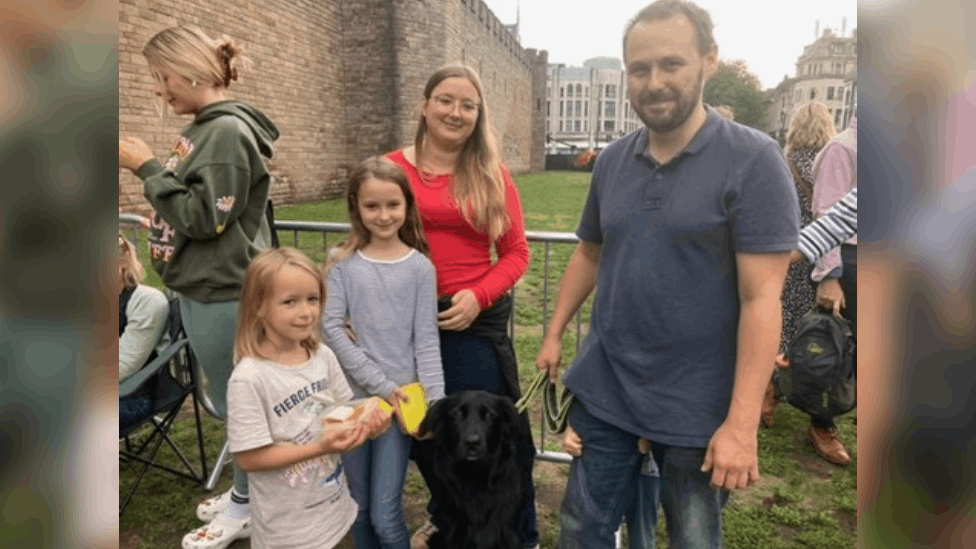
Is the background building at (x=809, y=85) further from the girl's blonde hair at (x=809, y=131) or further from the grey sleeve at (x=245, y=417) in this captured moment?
the grey sleeve at (x=245, y=417)

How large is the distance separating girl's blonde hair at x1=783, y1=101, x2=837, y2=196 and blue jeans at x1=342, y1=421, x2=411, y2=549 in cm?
303

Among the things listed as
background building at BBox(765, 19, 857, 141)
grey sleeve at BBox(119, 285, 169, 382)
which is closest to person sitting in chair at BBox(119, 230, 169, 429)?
grey sleeve at BBox(119, 285, 169, 382)

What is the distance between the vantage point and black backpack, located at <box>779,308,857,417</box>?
3434mm

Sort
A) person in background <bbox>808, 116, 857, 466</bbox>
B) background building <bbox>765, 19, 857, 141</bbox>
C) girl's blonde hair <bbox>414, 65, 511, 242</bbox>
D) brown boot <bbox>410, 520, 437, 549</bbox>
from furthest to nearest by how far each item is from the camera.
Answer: background building <bbox>765, 19, 857, 141</bbox>, person in background <bbox>808, 116, 857, 466</bbox>, brown boot <bbox>410, 520, 437, 549</bbox>, girl's blonde hair <bbox>414, 65, 511, 242</bbox>

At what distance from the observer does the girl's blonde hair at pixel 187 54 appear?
2178 millimetres

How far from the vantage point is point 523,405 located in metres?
2.22

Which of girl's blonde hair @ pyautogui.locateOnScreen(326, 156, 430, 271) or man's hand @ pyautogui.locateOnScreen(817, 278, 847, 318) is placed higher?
girl's blonde hair @ pyautogui.locateOnScreen(326, 156, 430, 271)

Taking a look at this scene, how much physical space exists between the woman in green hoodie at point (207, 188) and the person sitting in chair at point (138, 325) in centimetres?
67

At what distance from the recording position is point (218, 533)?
107 inches

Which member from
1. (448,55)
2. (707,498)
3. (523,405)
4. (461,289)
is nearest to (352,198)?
(461,289)

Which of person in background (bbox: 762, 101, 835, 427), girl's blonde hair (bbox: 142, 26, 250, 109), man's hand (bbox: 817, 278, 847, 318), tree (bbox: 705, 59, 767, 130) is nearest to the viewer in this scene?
girl's blonde hair (bbox: 142, 26, 250, 109)

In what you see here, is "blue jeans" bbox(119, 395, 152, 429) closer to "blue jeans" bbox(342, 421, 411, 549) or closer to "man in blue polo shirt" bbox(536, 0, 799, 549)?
"blue jeans" bbox(342, 421, 411, 549)

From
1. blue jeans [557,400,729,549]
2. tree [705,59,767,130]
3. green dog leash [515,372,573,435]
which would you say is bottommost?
blue jeans [557,400,729,549]

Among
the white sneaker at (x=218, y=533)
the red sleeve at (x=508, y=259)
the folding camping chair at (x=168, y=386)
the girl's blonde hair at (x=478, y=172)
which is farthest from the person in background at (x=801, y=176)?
the folding camping chair at (x=168, y=386)
